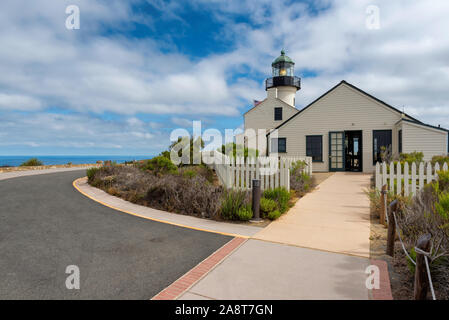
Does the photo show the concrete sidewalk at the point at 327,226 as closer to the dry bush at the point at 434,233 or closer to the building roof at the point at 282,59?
the dry bush at the point at 434,233

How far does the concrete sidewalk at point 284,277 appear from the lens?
3.02 meters

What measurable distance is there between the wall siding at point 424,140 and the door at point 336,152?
12.1ft

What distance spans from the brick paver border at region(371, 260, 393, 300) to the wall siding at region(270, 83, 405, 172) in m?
15.0

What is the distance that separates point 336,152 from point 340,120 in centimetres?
216

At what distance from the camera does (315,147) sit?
18.5 meters

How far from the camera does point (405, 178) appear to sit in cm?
751

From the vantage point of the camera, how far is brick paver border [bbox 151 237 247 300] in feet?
10.00

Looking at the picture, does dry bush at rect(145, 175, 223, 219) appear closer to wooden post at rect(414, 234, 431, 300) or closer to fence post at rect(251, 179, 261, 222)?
fence post at rect(251, 179, 261, 222)

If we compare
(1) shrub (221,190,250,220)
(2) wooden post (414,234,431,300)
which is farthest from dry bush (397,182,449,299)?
(1) shrub (221,190,250,220)

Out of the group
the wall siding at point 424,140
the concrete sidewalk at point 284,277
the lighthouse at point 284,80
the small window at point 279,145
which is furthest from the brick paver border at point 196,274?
the lighthouse at point 284,80

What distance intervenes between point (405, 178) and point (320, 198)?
243cm

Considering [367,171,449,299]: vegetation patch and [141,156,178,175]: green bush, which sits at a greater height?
[141,156,178,175]: green bush
